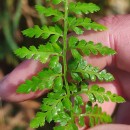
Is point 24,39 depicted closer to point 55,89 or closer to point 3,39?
point 3,39

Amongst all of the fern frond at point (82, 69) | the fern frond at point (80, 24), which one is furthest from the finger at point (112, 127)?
the fern frond at point (80, 24)

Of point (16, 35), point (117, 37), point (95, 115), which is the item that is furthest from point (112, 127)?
point (16, 35)

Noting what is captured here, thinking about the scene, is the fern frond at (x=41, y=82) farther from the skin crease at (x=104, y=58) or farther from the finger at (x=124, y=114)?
the finger at (x=124, y=114)

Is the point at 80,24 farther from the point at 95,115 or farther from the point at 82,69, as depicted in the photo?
the point at 95,115

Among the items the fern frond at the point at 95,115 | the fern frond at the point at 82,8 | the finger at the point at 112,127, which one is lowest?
the finger at the point at 112,127

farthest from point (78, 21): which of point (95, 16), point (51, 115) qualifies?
point (95, 16)
